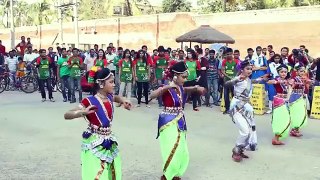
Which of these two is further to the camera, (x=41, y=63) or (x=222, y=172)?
(x=41, y=63)

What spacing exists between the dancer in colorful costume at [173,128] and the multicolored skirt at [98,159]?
1.21 metres

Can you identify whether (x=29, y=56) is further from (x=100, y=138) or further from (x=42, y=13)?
(x=42, y=13)

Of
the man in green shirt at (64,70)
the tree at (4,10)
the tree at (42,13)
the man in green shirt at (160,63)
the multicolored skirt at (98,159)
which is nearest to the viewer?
the multicolored skirt at (98,159)

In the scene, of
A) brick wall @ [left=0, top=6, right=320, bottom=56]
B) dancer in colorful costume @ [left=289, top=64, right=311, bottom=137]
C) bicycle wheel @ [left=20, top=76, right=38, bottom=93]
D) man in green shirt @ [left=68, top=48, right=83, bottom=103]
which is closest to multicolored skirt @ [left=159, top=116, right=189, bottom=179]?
dancer in colorful costume @ [left=289, top=64, right=311, bottom=137]

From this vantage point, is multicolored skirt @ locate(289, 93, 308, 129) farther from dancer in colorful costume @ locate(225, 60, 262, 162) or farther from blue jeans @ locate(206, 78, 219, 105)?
blue jeans @ locate(206, 78, 219, 105)

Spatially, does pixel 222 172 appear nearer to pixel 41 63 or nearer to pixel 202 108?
pixel 202 108

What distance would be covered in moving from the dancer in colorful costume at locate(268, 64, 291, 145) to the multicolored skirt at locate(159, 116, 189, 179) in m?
2.91

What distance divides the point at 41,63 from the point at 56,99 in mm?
1662

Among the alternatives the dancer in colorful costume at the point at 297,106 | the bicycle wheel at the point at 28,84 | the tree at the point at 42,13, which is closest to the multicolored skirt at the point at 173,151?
the dancer in colorful costume at the point at 297,106

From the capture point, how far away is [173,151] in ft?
19.2

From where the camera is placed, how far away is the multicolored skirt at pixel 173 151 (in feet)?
19.3

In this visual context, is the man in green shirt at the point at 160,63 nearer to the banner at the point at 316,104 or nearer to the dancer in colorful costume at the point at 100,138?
the banner at the point at 316,104

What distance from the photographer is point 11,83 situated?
1797cm

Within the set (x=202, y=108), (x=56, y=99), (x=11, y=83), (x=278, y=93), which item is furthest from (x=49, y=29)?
(x=278, y=93)
